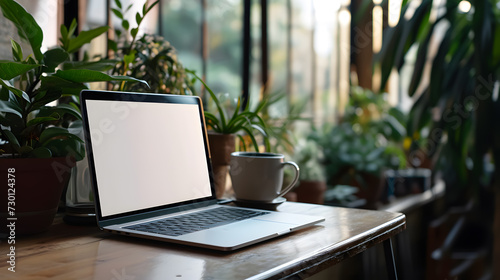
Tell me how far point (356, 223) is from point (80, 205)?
527mm

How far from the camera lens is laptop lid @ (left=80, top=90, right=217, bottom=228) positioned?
0.82 metres

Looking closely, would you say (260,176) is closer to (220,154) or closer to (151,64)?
(220,154)

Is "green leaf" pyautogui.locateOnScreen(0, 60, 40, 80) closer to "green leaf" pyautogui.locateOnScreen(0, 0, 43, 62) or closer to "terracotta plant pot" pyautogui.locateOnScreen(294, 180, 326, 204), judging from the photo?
"green leaf" pyautogui.locateOnScreen(0, 0, 43, 62)

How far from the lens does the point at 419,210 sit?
9.60 ft

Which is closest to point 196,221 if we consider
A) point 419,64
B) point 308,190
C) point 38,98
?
point 38,98

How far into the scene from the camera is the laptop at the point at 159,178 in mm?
792

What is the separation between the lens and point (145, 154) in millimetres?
910

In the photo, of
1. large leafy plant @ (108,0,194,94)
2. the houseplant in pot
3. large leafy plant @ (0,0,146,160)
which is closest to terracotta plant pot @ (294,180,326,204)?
the houseplant in pot

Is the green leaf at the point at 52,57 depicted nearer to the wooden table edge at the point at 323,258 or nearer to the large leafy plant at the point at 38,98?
the large leafy plant at the point at 38,98

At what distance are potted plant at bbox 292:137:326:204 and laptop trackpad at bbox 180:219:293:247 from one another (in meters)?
1.19

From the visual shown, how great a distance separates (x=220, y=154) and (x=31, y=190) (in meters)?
0.51

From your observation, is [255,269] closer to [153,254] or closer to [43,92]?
[153,254]

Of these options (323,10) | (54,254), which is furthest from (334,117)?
(54,254)

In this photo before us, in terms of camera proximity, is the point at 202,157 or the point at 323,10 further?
the point at 323,10
